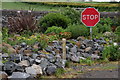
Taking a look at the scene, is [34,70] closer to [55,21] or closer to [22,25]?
[22,25]

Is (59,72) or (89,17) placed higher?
(89,17)

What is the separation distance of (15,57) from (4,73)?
773mm

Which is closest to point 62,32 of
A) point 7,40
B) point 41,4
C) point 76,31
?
point 76,31

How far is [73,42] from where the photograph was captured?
7598 millimetres

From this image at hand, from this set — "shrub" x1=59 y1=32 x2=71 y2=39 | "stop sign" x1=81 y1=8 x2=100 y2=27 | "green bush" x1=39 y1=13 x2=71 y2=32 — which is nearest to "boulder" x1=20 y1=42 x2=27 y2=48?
"shrub" x1=59 y1=32 x2=71 y2=39

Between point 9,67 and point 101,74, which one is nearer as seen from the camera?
point 9,67

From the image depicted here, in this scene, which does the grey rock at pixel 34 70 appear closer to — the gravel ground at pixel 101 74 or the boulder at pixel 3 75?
the boulder at pixel 3 75

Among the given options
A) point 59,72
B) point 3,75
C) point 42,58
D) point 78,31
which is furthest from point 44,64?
point 78,31

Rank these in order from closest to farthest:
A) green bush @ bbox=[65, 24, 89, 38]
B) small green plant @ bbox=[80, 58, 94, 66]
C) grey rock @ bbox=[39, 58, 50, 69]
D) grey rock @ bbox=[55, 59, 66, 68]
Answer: grey rock @ bbox=[39, 58, 50, 69] → grey rock @ bbox=[55, 59, 66, 68] → small green plant @ bbox=[80, 58, 94, 66] → green bush @ bbox=[65, 24, 89, 38]

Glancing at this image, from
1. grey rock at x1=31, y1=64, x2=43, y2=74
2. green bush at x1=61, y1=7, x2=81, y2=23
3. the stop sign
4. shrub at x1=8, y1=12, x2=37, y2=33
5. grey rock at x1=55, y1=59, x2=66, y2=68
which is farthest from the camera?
green bush at x1=61, y1=7, x2=81, y2=23

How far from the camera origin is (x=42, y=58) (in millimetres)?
5520

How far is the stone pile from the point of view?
4713 mm

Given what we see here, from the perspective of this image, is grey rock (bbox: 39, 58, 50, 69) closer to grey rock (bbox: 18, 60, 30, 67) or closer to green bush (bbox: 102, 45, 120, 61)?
grey rock (bbox: 18, 60, 30, 67)

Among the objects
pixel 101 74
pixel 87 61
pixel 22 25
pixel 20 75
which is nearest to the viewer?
pixel 20 75
